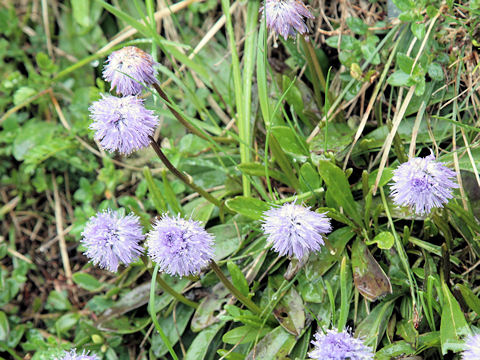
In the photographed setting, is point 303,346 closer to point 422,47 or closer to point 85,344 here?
point 85,344

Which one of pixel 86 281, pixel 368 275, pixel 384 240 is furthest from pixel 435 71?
pixel 86 281

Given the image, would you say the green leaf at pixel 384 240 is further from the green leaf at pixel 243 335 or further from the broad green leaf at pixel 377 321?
the green leaf at pixel 243 335

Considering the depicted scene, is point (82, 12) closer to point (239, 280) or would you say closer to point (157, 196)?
point (157, 196)

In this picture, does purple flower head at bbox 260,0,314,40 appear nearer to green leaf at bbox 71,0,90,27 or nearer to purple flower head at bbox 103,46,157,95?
purple flower head at bbox 103,46,157,95

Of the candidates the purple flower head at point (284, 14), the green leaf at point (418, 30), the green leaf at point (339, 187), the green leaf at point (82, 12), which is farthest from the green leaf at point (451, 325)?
the green leaf at point (82, 12)

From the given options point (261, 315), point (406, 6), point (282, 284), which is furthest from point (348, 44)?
point (261, 315)

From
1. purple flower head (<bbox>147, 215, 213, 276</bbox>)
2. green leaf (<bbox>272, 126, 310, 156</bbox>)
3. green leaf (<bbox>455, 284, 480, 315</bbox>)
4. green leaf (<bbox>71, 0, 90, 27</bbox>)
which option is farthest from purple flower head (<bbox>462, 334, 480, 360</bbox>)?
green leaf (<bbox>71, 0, 90, 27</bbox>)
